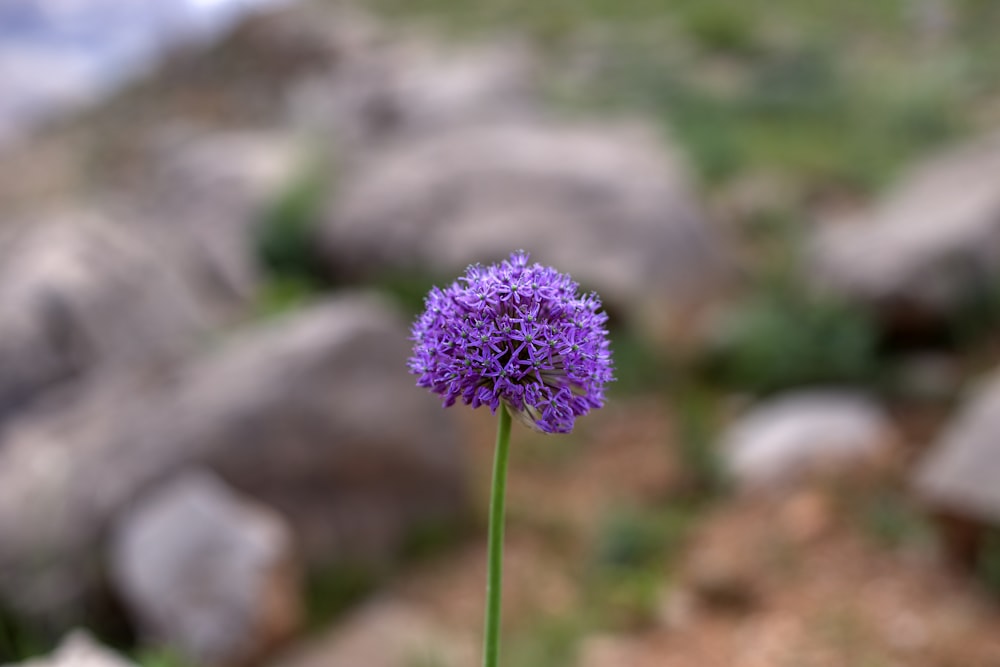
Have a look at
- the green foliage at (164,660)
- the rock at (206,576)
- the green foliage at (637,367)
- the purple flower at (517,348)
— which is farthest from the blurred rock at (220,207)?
the purple flower at (517,348)

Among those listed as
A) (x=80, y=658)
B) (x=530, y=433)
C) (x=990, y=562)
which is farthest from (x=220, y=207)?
(x=990, y=562)

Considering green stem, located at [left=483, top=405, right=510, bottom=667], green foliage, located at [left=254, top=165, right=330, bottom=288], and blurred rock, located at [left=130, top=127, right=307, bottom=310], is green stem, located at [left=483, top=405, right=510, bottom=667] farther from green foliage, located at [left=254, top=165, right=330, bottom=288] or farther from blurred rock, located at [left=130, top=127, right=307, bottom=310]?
green foliage, located at [left=254, top=165, right=330, bottom=288]

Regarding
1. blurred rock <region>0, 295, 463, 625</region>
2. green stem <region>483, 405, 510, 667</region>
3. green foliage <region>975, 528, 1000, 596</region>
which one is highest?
blurred rock <region>0, 295, 463, 625</region>

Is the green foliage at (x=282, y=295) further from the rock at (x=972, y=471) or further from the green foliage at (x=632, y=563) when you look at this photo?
the rock at (x=972, y=471)

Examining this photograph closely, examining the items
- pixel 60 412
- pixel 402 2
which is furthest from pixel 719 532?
pixel 402 2

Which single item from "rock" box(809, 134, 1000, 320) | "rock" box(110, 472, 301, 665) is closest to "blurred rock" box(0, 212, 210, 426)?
"rock" box(110, 472, 301, 665)
